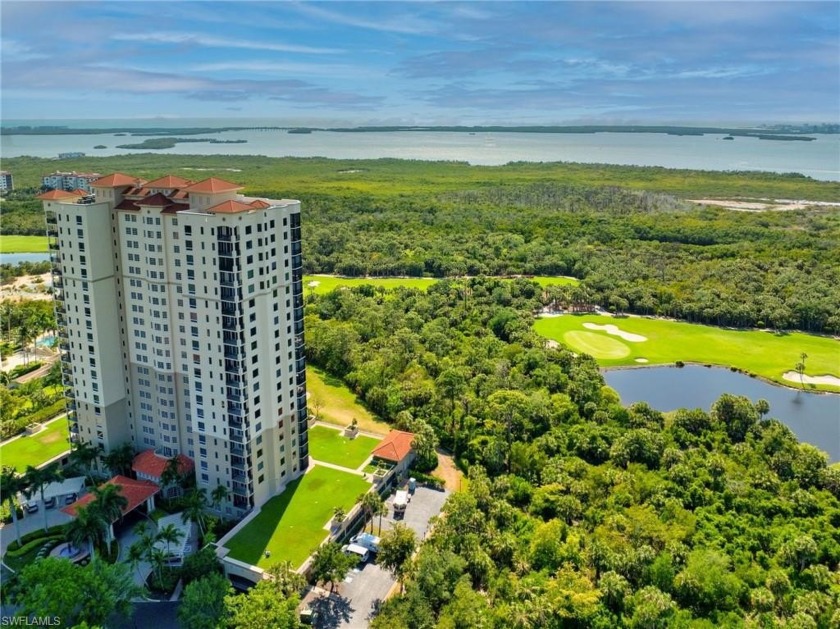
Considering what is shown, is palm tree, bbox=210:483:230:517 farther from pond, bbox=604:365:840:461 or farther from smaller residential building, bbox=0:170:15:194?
smaller residential building, bbox=0:170:15:194

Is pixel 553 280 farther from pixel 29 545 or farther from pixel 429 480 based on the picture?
pixel 29 545

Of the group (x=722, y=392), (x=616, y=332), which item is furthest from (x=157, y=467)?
(x=616, y=332)

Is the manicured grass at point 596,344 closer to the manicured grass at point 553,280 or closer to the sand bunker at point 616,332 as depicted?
the sand bunker at point 616,332

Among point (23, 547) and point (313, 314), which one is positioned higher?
point (313, 314)

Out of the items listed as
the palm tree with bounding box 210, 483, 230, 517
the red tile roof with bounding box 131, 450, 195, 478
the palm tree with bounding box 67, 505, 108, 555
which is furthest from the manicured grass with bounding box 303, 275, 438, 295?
the palm tree with bounding box 67, 505, 108, 555

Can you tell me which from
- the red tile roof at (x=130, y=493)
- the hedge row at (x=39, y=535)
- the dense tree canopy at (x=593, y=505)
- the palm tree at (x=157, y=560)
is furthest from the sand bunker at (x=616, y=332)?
the hedge row at (x=39, y=535)

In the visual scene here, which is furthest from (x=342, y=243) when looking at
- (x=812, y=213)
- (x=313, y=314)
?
(x=812, y=213)

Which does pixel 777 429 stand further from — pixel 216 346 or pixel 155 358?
pixel 155 358
